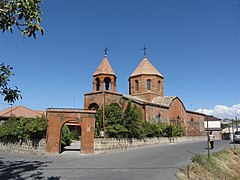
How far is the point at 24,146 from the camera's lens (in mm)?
18469

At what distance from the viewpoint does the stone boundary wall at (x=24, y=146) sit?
17.1 metres

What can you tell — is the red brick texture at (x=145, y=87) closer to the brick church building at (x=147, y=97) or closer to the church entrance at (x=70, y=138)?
the brick church building at (x=147, y=97)

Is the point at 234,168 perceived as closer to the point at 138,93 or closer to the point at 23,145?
the point at 23,145

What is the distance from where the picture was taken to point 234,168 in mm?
15117

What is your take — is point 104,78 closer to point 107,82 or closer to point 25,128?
point 107,82

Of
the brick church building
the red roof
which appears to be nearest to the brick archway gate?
the brick church building

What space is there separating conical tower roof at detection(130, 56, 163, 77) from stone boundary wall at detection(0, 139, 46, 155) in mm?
19563

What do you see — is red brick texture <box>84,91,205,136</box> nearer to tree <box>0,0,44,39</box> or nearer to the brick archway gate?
the brick archway gate

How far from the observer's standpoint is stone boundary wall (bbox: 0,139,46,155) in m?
17.1

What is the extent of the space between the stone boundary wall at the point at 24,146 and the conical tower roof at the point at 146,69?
19.6 meters

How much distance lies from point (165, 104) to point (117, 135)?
12.9 meters

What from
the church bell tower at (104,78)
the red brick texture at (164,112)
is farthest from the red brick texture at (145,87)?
the church bell tower at (104,78)

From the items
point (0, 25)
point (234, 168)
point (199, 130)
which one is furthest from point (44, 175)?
point (199, 130)

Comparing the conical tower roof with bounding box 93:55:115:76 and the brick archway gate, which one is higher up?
the conical tower roof with bounding box 93:55:115:76
